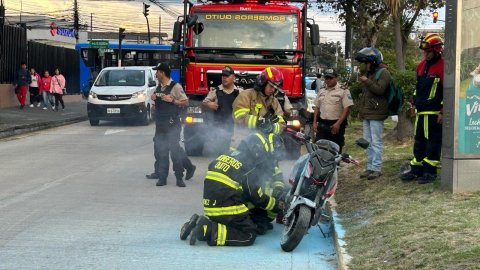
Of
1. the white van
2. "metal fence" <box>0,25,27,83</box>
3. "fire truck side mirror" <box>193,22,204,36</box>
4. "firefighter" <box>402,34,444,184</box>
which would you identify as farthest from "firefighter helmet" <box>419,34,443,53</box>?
"metal fence" <box>0,25,27,83</box>

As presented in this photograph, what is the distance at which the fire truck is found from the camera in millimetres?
14742

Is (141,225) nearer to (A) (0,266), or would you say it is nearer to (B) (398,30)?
(A) (0,266)

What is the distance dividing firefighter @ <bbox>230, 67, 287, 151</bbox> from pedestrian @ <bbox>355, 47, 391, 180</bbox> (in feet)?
6.26

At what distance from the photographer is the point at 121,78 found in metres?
24.8

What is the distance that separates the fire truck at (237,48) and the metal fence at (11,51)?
54.8 feet

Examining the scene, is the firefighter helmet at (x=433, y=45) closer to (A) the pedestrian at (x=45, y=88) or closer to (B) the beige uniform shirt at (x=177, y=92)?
(B) the beige uniform shirt at (x=177, y=92)

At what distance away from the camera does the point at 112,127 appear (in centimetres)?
2342

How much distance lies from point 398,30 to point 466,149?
9243mm

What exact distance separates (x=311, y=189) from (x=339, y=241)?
2.15 ft

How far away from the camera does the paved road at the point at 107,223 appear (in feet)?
21.5

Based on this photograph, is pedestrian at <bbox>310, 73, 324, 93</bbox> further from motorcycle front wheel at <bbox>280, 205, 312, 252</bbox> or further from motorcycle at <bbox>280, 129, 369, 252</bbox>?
motorcycle front wheel at <bbox>280, 205, 312, 252</bbox>

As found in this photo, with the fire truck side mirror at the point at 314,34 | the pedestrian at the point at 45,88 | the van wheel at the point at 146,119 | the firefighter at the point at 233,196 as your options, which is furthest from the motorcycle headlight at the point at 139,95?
the firefighter at the point at 233,196

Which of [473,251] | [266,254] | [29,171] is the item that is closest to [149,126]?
[29,171]

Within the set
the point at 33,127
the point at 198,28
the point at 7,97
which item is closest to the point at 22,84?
the point at 7,97
